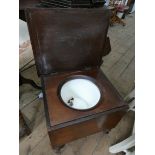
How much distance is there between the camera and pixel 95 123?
81 centimetres

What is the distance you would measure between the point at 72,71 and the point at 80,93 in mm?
139

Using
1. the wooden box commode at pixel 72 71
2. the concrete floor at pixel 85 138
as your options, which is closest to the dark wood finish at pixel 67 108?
the wooden box commode at pixel 72 71

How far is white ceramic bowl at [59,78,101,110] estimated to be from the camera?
0.88m

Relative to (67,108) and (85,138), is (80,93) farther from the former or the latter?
(85,138)

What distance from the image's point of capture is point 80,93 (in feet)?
3.12

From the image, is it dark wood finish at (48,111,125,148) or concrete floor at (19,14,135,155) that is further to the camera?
concrete floor at (19,14,135,155)

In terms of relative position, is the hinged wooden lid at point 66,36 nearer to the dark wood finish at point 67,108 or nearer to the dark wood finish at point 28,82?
the dark wood finish at point 67,108

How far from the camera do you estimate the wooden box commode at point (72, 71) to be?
0.73m

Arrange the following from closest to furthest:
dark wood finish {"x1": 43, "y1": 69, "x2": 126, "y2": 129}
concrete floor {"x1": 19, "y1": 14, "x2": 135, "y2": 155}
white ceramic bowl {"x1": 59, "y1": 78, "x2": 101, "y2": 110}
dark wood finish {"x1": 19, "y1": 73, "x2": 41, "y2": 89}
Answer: dark wood finish {"x1": 43, "y1": 69, "x2": 126, "y2": 129}, white ceramic bowl {"x1": 59, "y1": 78, "x2": 101, "y2": 110}, concrete floor {"x1": 19, "y1": 14, "x2": 135, "y2": 155}, dark wood finish {"x1": 19, "y1": 73, "x2": 41, "y2": 89}

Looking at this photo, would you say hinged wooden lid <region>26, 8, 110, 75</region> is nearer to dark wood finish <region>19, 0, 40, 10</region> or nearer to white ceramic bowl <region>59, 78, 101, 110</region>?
white ceramic bowl <region>59, 78, 101, 110</region>

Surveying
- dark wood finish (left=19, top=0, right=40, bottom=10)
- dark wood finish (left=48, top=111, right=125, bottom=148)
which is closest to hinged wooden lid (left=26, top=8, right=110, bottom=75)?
dark wood finish (left=48, top=111, right=125, bottom=148)
